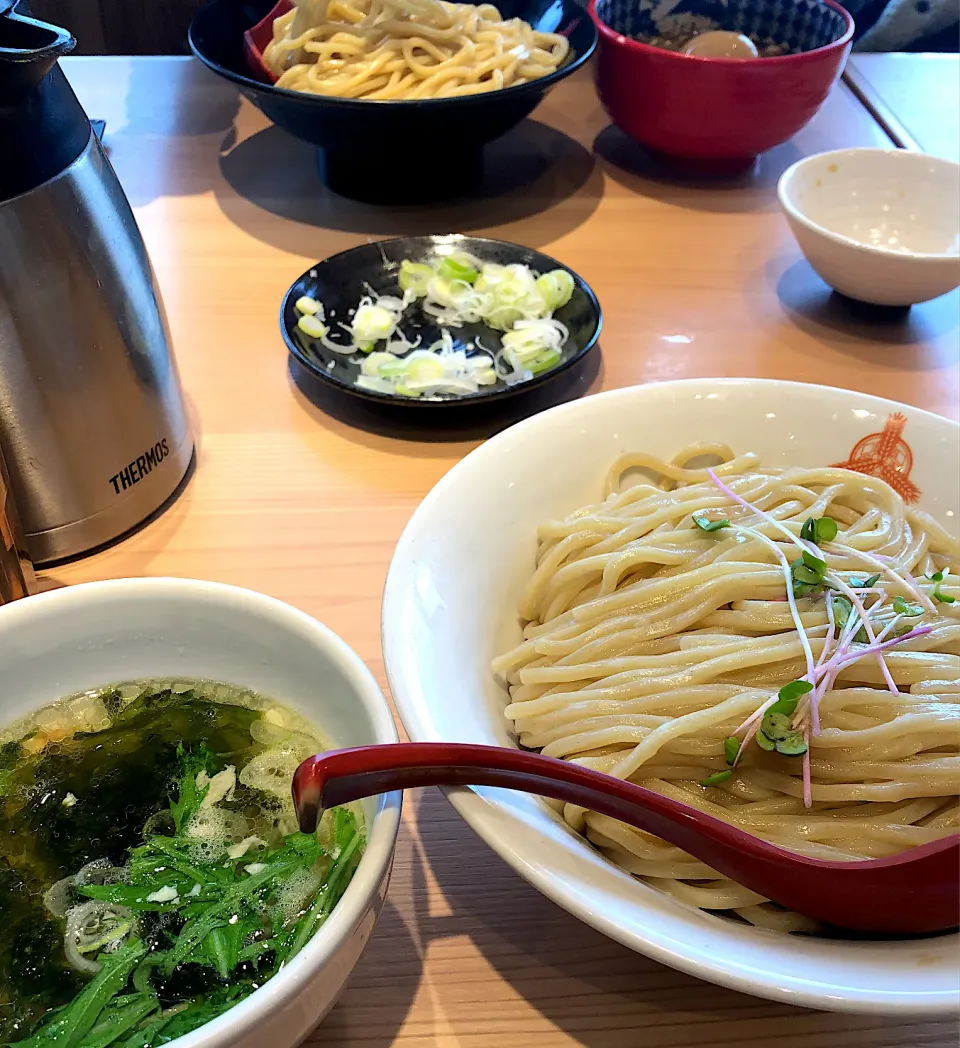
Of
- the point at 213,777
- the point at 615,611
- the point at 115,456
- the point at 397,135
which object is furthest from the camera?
the point at 397,135

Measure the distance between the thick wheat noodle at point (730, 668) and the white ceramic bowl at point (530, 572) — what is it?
0.11 feet

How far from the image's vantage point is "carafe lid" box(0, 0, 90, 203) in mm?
773

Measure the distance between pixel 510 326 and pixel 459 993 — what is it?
950mm

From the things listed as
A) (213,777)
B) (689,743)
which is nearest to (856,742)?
(689,743)

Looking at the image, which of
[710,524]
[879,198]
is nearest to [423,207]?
[879,198]

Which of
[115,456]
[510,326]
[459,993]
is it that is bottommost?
[459,993]

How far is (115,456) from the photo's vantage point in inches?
39.6

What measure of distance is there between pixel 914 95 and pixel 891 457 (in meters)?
1.67

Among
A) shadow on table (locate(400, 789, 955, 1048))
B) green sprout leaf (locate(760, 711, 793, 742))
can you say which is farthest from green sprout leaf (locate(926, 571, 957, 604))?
shadow on table (locate(400, 789, 955, 1048))

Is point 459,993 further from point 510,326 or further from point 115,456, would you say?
point 510,326

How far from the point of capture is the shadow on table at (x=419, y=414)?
4.16 feet

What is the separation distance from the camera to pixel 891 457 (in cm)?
99

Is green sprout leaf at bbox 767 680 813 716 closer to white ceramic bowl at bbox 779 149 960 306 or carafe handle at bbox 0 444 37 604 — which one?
carafe handle at bbox 0 444 37 604

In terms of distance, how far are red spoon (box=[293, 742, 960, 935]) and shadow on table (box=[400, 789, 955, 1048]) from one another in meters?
0.10
